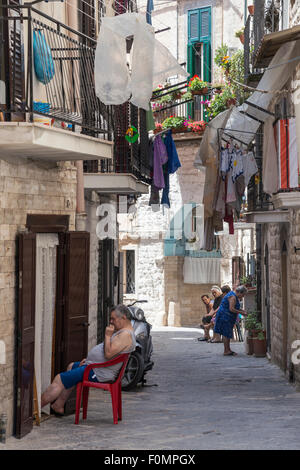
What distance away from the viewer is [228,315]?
19156mm

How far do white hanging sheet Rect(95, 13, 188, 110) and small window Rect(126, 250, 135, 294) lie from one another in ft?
61.2

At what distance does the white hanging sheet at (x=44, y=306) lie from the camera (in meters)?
10.0

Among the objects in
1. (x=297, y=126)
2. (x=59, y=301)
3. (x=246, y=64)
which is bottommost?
(x=59, y=301)

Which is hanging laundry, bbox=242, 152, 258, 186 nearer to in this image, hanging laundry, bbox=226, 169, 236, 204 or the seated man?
hanging laundry, bbox=226, 169, 236, 204

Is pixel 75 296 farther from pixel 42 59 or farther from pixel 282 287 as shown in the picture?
pixel 282 287

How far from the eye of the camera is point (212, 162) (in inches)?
679

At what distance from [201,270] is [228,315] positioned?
10.5m

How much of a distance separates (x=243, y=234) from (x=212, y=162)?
11034 mm

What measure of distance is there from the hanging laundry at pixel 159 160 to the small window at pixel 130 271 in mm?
12281

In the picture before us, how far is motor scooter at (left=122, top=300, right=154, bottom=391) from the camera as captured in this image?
13.0 meters

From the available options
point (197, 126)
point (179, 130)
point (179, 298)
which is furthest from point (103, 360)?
point (179, 298)
